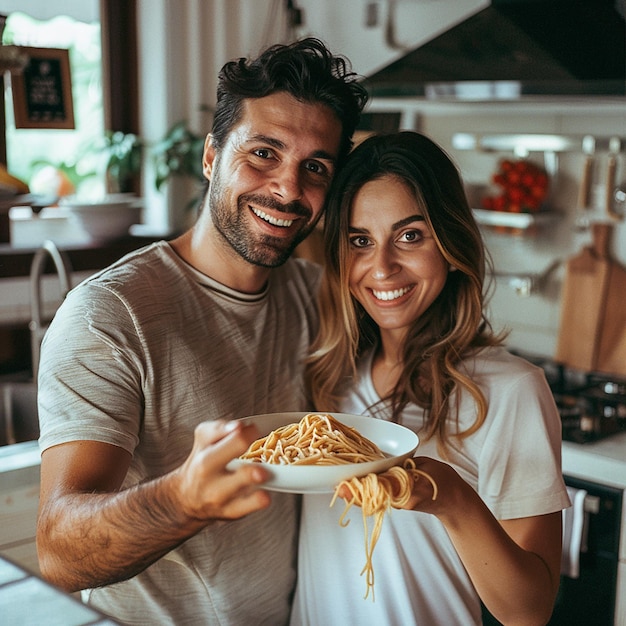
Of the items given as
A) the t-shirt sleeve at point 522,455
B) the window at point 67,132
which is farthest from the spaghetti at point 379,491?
the window at point 67,132

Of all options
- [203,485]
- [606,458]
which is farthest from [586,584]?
[203,485]

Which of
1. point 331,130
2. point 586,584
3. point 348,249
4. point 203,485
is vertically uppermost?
point 331,130

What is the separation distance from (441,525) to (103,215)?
2.34m

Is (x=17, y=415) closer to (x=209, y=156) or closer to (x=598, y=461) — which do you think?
(x=209, y=156)

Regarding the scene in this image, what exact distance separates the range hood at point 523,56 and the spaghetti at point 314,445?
62.0 inches

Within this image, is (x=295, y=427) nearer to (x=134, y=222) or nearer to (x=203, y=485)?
(x=203, y=485)

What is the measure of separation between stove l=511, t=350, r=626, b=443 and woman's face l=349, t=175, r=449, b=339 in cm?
96

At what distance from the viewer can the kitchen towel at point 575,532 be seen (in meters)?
2.38

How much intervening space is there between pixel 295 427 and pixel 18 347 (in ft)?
7.15

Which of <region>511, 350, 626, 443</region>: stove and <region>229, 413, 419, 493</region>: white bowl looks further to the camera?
<region>511, 350, 626, 443</region>: stove

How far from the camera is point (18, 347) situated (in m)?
3.22

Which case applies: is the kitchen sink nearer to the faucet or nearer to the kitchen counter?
the faucet

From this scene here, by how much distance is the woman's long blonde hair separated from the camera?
1594 millimetres

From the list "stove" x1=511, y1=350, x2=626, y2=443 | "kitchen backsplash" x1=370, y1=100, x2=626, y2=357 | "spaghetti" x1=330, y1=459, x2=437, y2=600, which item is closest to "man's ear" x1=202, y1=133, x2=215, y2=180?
"spaghetti" x1=330, y1=459, x2=437, y2=600
